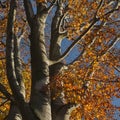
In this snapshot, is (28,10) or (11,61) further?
(28,10)

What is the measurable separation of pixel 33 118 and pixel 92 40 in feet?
18.2

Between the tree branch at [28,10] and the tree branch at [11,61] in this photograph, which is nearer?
the tree branch at [11,61]

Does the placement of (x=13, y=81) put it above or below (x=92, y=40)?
above

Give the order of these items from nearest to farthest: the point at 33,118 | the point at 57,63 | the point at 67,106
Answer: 1. the point at 33,118
2. the point at 67,106
3. the point at 57,63

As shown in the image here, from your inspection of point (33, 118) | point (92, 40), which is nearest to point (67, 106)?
point (33, 118)

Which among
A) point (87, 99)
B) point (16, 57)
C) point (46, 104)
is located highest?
point (16, 57)

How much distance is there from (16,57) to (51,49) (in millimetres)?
2578

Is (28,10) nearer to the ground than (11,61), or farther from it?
farther from it

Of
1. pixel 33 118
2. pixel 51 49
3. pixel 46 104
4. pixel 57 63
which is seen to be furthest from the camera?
pixel 51 49

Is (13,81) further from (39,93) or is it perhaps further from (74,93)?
(74,93)

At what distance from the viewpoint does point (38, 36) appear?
11.9 meters

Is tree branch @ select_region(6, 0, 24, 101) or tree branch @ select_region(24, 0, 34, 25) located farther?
tree branch @ select_region(24, 0, 34, 25)

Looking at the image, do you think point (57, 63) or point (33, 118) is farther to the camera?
point (57, 63)

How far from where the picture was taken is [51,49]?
13453 millimetres
